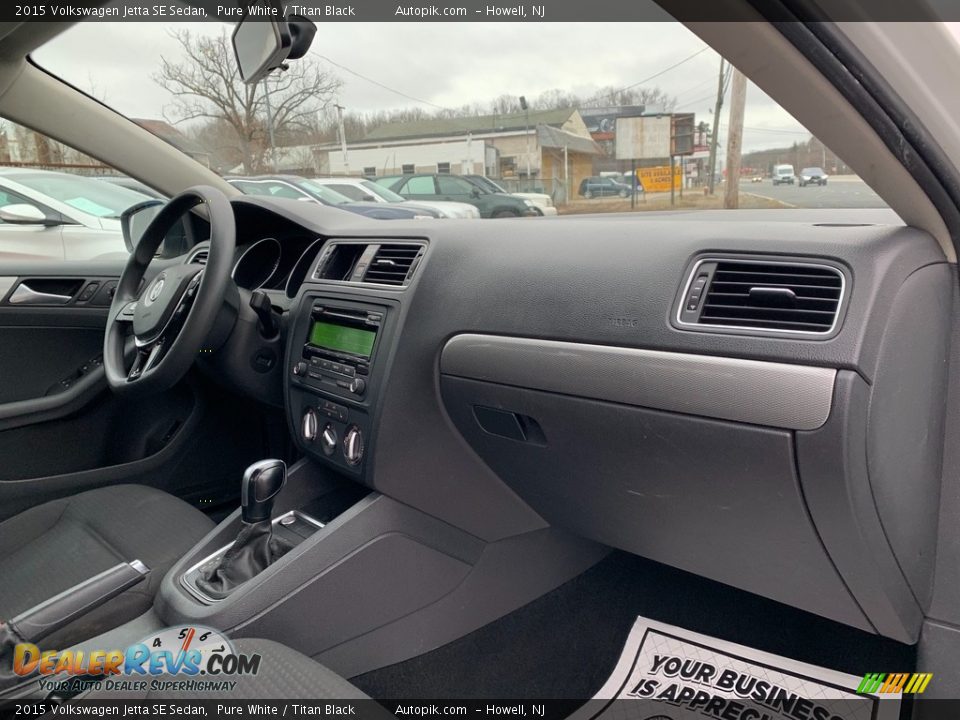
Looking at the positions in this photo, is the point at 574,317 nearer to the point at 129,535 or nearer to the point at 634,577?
the point at 634,577

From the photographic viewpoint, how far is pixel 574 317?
1395mm

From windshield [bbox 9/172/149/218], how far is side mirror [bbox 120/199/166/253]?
0.03 metres

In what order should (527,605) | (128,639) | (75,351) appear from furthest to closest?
(75,351) → (527,605) → (128,639)

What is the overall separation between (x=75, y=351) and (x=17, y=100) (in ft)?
3.06

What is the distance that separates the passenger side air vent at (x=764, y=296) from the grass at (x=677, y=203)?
0.29 meters

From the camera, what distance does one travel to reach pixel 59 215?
259 cm

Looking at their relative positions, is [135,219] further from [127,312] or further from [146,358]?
[146,358]

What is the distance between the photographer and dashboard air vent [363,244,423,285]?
5.60 ft

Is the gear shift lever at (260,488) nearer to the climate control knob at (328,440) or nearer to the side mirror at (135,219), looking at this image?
the climate control knob at (328,440)

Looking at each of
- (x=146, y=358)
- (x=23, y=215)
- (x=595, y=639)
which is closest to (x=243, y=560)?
(x=146, y=358)

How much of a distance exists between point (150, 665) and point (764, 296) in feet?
4.14

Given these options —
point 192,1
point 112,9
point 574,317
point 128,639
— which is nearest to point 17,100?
point 112,9

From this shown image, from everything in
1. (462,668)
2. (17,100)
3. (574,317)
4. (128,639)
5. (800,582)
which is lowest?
(462,668)

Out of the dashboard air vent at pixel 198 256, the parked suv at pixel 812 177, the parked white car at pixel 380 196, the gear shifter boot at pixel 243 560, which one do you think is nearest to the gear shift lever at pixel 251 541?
the gear shifter boot at pixel 243 560
